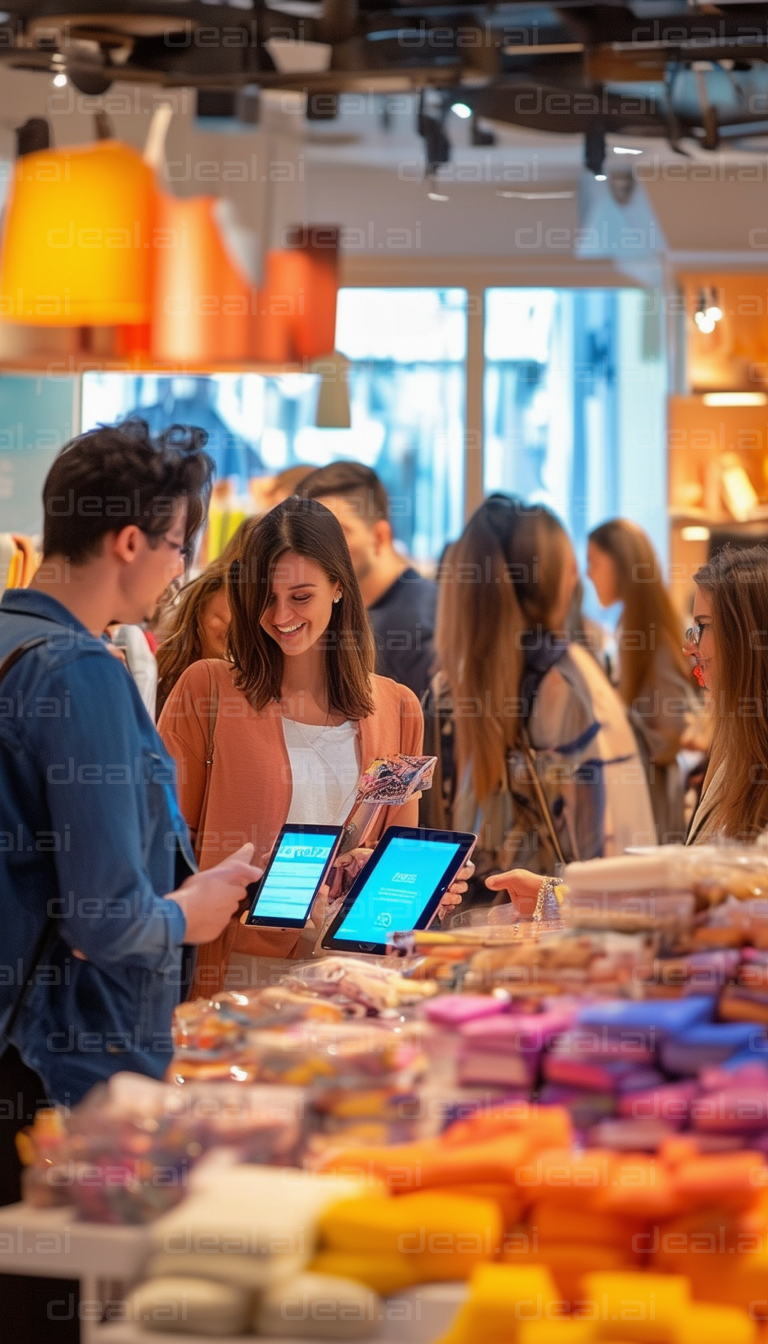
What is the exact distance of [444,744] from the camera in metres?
4.82

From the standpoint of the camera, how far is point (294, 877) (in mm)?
2887

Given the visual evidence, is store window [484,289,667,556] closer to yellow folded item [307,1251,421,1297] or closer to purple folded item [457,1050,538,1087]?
purple folded item [457,1050,538,1087]

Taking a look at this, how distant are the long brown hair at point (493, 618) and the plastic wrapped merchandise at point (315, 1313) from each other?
10.8 ft

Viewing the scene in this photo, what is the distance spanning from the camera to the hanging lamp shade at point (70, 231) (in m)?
4.46

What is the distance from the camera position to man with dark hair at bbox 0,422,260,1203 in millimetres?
2076

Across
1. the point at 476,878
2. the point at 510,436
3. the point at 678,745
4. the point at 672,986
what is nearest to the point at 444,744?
the point at 476,878

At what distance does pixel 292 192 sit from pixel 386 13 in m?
3.23

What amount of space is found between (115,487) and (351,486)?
2.74 meters

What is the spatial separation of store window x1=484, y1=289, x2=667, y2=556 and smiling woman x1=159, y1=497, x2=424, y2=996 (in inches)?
207

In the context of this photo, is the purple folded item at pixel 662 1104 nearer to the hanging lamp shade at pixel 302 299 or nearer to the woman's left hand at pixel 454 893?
the woman's left hand at pixel 454 893

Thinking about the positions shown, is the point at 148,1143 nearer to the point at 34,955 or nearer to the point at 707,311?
the point at 34,955

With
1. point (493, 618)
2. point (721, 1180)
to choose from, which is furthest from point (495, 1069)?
point (493, 618)

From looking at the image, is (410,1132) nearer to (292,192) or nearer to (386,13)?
(386,13)

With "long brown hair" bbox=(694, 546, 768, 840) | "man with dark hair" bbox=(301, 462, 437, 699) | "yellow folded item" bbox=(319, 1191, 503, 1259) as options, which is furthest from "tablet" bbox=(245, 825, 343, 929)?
"man with dark hair" bbox=(301, 462, 437, 699)
